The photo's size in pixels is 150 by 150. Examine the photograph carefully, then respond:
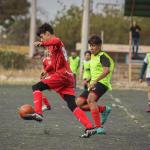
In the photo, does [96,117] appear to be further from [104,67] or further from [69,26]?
[69,26]

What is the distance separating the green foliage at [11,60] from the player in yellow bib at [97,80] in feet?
117

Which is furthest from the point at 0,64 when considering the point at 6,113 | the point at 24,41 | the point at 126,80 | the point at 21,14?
the point at 24,41

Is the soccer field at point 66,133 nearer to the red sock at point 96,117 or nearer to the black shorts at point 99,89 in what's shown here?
the red sock at point 96,117

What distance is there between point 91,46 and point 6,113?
4467 mm

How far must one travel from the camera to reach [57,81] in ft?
39.2

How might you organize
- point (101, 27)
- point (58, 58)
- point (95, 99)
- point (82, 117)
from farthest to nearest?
1. point (101, 27)
2. point (95, 99)
3. point (58, 58)
4. point (82, 117)

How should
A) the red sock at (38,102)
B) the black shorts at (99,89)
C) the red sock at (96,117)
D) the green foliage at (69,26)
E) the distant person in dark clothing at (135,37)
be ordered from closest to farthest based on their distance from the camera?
the red sock at (38,102)
the red sock at (96,117)
the black shorts at (99,89)
the distant person in dark clothing at (135,37)
the green foliage at (69,26)

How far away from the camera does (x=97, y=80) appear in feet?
42.4

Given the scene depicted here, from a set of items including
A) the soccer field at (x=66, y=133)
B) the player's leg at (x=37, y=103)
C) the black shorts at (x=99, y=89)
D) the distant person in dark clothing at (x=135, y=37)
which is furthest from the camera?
the distant person in dark clothing at (x=135, y=37)

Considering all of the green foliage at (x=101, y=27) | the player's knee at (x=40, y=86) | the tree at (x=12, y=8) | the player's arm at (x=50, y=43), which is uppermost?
the player's arm at (x=50, y=43)

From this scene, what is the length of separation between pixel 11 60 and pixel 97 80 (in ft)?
120

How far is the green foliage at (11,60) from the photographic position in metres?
49.1

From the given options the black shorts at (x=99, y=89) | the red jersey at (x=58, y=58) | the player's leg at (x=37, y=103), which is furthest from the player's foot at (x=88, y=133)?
the black shorts at (x=99, y=89)

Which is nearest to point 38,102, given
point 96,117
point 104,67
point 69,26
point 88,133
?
point 88,133
